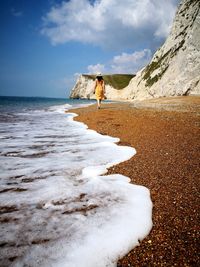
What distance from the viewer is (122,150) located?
4.98m

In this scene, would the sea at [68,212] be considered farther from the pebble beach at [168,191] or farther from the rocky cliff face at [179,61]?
the rocky cliff face at [179,61]

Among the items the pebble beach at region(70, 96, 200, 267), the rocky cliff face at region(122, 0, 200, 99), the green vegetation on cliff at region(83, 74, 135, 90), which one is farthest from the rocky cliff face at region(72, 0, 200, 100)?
the green vegetation on cliff at region(83, 74, 135, 90)

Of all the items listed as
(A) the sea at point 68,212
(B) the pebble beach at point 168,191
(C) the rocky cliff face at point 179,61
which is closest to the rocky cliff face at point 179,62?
(C) the rocky cliff face at point 179,61

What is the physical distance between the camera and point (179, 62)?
106ft

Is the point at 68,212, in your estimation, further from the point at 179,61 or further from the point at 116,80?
the point at 116,80

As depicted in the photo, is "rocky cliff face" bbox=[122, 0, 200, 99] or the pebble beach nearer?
the pebble beach

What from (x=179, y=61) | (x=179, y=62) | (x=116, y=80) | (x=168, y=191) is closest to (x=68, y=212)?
(x=168, y=191)

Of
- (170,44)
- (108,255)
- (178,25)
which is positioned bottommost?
(108,255)

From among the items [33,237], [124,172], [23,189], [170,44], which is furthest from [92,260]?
[170,44]

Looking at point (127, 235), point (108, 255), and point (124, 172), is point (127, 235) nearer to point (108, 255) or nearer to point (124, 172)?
point (108, 255)

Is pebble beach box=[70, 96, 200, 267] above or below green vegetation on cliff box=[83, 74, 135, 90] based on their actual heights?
below

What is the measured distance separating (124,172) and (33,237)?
1912 mm

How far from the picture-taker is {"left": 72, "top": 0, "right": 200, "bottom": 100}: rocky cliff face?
95.6ft

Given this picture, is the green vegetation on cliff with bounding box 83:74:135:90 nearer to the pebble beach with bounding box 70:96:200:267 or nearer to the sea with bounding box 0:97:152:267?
the pebble beach with bounding box 70:96:200:267
